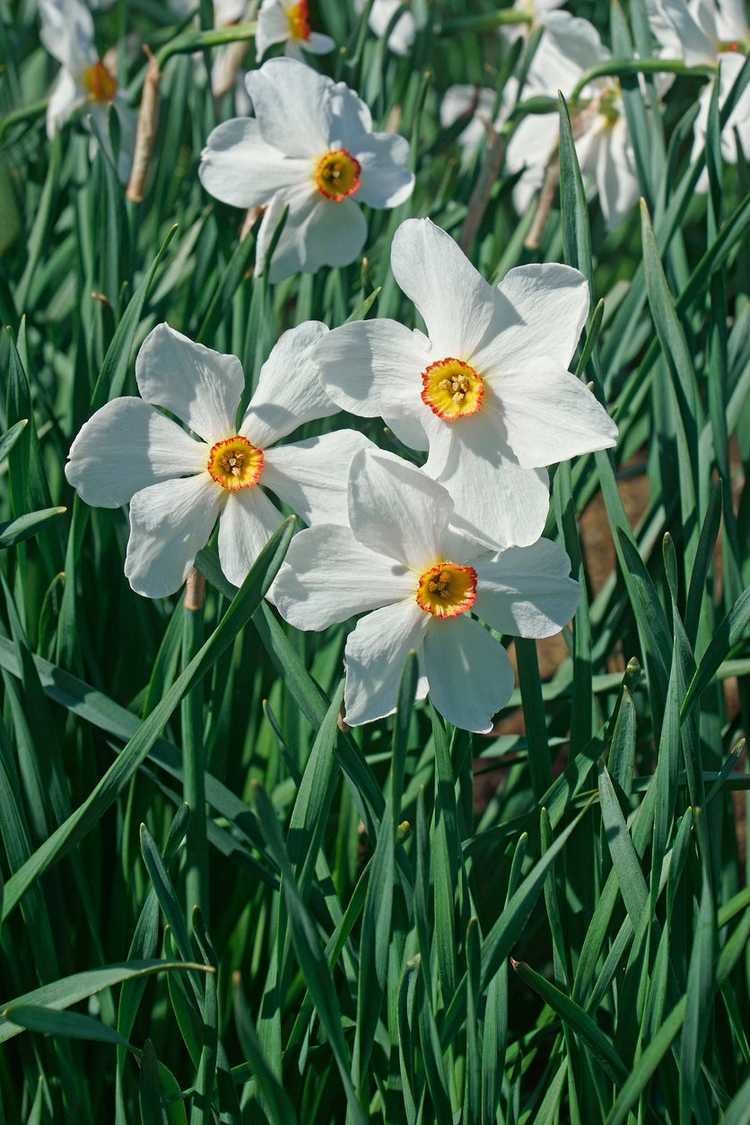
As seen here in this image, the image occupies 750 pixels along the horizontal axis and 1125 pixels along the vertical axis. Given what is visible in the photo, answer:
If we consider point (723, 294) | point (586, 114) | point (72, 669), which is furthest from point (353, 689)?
point (586, 114)

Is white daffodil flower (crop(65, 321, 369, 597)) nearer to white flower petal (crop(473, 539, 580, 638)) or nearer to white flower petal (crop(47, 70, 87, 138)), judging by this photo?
white flower petal (crop(473, 539, 580, 638))

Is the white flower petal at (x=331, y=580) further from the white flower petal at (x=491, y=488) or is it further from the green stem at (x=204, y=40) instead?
the green stem at (x=204, y=40)

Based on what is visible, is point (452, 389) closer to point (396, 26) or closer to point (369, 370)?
point (369, 370)

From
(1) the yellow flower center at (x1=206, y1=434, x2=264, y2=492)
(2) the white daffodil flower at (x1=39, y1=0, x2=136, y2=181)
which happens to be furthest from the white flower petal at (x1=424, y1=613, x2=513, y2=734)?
(2) the white daffodil flower at (x1=39, y1=0, x2=136, y2=181)

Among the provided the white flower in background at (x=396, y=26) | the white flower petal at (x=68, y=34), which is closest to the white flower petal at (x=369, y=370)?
the white flower petal at (x=68, y=34)

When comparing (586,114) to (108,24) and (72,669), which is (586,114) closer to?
(72,669)

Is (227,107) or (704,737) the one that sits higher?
(227,107)

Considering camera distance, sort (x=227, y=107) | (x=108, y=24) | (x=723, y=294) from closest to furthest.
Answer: (x=723, y=294)
(x=227, y=107)
(x=108, y=24)
